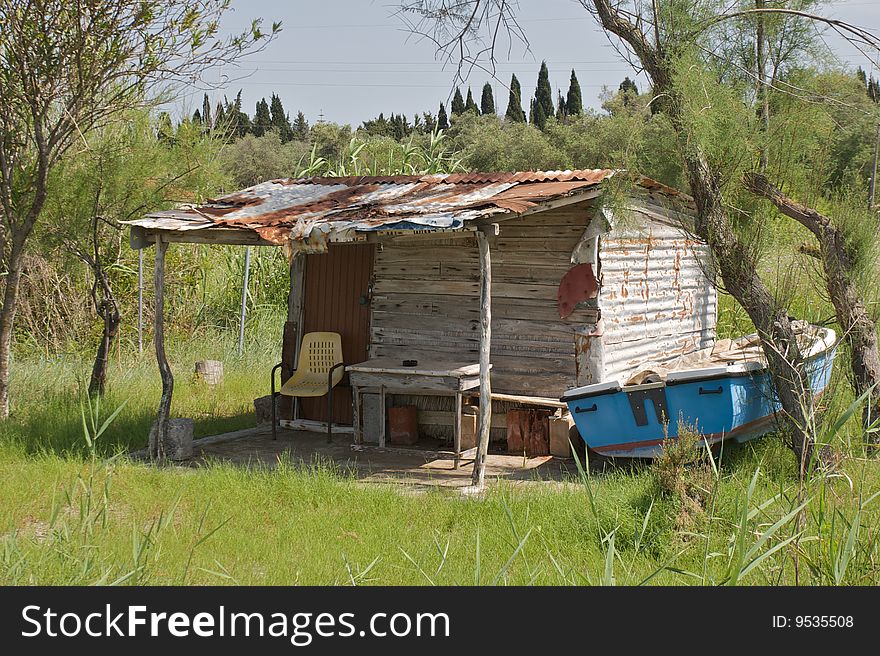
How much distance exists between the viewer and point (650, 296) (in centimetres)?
994

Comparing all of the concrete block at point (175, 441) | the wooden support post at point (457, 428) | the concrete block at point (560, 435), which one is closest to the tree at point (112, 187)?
the concrete block at point (175, 441)

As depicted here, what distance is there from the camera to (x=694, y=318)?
1121cm

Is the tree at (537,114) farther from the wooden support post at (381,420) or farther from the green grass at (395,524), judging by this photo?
the green grass at (395,524)

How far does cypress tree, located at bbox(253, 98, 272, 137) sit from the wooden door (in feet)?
A: 112

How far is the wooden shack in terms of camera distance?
26.3ft

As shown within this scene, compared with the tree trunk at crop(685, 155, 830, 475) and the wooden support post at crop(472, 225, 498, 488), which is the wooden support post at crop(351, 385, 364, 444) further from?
the tree trunk at crop(685, 155, 830, 475)

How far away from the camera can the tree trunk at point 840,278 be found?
6.90m

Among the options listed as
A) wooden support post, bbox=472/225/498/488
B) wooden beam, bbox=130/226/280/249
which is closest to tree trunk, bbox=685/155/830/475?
wooden support post, bbox=472/225/498/488

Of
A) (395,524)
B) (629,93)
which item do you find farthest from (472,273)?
(629,93)

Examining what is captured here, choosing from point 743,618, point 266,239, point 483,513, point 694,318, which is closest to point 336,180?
point 266,239

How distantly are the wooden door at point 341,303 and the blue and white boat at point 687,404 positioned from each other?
3070 millimetres

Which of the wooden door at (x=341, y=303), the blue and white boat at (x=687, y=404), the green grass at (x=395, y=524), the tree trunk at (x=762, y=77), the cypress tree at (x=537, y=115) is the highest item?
the cypress tree at (x=537, y=115)

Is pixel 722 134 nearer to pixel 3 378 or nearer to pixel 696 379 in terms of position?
pixel 696 379

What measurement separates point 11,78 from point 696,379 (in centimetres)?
693
